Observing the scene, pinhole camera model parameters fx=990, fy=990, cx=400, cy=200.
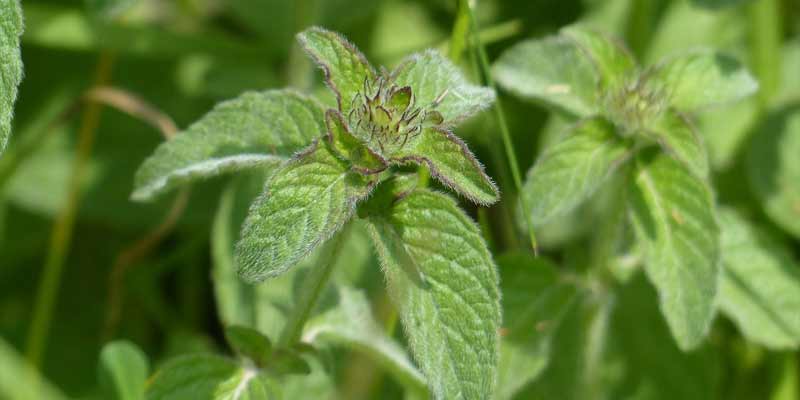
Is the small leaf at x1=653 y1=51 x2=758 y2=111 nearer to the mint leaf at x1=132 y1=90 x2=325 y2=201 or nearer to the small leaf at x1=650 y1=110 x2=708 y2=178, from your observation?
the small leaf at x1=650 y1=110 x2=708 y2=178

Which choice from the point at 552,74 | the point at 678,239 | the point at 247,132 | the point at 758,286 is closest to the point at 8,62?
the point at 247,132

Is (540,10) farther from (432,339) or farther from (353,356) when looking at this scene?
(432,339)

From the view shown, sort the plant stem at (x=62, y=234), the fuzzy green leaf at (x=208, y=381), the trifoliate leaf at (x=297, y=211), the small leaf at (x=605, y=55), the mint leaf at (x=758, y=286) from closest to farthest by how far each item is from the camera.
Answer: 1. the trifoliate leaf at (x=297, y=211)
2. the fuzzy green leaf at (x=208, y=381)
3. the small leaf at (x=605, y=55)
4. the mint leaf at (x=758, y=286)
5. the plant stem at (x=62, y=234)

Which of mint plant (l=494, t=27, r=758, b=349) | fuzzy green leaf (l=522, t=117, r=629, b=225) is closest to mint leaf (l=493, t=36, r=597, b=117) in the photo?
mint plant (l=494, t=27, r=758, b=349)

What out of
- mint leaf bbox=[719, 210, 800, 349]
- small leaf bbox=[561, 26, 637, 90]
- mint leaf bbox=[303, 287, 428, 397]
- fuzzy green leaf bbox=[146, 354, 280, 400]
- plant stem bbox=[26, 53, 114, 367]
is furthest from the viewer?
plant stem bbox=[26, 53, 114, 367]

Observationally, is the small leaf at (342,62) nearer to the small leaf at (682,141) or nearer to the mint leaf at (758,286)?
the small leaf at (682,141)

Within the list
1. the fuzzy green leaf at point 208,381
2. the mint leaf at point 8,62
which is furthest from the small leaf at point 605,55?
the mint leaf at point 8,62

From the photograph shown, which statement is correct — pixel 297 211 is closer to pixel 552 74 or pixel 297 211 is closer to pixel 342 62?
pixel 342 62
